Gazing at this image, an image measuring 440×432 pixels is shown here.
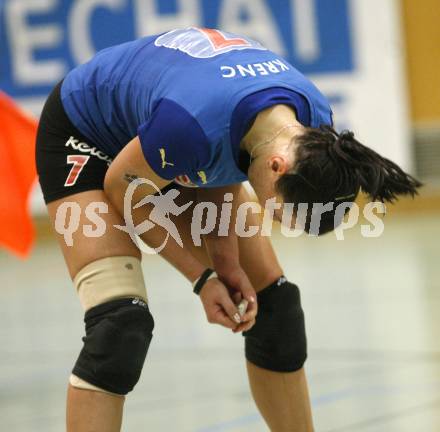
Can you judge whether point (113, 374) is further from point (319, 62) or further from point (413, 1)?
point (413, 1)

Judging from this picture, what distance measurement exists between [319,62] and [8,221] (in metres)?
4.84

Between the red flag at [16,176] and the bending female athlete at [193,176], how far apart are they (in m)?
2.17

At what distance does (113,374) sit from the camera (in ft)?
8.21

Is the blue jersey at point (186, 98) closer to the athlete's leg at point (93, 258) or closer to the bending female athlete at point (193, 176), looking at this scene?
the bending female athlete at point (193, 176)

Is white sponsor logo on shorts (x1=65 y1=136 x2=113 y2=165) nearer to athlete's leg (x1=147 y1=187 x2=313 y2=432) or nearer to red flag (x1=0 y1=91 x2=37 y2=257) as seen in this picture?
athlete's leg (x1=147 y1=187 x2=313 y2=432)

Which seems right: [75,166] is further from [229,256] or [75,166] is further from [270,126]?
[270,126]

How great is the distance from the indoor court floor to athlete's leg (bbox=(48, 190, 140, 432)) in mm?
1015

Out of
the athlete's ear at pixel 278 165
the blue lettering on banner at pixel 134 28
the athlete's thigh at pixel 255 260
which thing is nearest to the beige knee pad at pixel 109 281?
the athlete's thigh at pixel 255 260

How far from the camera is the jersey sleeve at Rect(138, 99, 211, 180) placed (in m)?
2.39

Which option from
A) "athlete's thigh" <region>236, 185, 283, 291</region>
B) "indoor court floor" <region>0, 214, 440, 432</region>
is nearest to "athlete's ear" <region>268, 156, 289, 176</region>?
"athlete's thigh" <region>236, 185, 283, 291</region>

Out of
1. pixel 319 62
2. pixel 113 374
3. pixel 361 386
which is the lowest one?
pixel 319 62

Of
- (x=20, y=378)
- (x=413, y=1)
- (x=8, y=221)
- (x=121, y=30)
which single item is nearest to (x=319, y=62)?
(x=413, y=1)

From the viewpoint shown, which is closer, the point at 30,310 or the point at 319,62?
the point at 30,310

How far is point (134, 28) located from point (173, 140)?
6906mm
